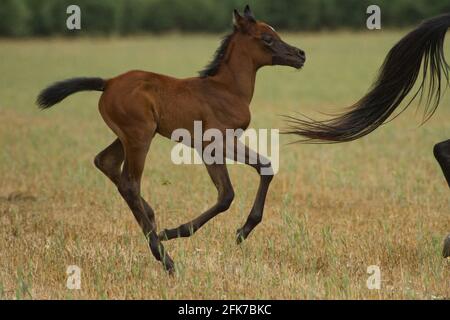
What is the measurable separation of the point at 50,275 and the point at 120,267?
1.69 ft

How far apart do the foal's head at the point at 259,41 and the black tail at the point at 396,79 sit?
0.64 meters

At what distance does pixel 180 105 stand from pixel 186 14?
1904 inches

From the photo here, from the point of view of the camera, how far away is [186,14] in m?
53.8

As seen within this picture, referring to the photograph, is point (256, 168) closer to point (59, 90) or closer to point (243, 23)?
point (243, 23)

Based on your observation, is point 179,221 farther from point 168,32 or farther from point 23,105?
point 168,32

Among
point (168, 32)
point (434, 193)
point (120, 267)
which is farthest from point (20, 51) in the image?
point (120, 267)

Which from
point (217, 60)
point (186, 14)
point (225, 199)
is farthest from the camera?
point (186, 14)

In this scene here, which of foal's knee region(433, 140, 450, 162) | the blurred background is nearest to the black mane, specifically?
foal's knee region(433, 140, 450, 162)

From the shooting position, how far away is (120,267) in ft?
20.4

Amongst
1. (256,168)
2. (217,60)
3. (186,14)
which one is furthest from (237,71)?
(186,14)

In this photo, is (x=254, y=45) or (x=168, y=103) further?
(x=254, y=45)

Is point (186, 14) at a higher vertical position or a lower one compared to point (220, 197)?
higher

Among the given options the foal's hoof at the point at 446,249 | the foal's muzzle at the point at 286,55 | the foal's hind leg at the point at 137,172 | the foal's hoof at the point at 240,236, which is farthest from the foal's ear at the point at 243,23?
the foal's hoof at the point at 446,249

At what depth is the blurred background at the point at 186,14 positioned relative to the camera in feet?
148
